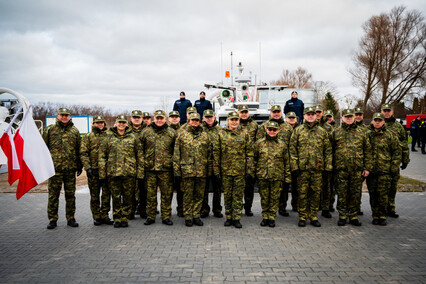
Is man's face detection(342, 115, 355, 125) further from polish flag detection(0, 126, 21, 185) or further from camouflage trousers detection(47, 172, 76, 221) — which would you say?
polish flag detection(0, 126, 21, 185)

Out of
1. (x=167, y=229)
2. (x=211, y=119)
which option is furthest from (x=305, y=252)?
(x=211, y=119)

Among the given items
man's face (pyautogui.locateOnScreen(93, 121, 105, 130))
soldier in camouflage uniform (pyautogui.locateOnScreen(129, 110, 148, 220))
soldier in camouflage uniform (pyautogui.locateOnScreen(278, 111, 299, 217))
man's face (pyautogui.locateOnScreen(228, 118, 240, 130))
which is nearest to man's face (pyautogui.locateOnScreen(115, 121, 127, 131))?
soldier in camouflage uniform (pyautogui.locateOnScreen(129, 110, 148, 220))

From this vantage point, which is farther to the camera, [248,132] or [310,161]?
[248,132]

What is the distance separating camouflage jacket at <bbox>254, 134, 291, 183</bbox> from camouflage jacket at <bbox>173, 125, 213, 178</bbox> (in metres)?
1.04

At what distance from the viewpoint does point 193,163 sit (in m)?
5.76

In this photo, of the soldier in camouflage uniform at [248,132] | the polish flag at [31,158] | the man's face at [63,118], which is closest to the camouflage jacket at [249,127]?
the soldier in camouflage uniform at [248,132]

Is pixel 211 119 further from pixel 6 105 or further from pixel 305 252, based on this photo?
pixel 6 105

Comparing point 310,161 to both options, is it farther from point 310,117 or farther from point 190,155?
point 190,155

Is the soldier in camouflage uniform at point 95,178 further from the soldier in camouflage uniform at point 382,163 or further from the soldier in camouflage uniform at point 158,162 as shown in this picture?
the soldier in camouflage uniform at point 382,163

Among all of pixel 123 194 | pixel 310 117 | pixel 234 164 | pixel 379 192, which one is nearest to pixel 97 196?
pixel 123 194

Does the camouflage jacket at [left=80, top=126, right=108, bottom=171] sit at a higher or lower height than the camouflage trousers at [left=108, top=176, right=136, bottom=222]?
higher

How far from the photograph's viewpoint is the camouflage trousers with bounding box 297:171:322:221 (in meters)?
5.81

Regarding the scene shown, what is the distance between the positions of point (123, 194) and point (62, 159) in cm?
127

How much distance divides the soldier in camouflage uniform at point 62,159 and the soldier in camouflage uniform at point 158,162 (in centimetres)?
130
